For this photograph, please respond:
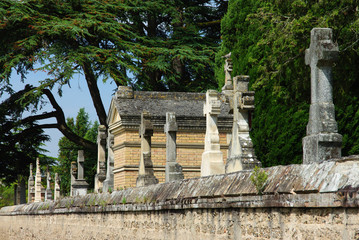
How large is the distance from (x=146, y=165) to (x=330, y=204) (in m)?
7.14

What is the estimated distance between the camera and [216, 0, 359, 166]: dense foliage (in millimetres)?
14516

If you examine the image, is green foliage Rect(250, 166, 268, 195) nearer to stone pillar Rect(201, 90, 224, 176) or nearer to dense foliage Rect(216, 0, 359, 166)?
stone pillar Rect(201, 90, 224, 176)

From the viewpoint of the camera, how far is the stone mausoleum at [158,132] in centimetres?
1655

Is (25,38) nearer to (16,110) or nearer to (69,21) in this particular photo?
(69,21)

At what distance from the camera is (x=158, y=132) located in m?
16.7

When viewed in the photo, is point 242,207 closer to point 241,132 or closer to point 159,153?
point 241,132

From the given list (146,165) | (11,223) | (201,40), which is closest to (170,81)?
(201,40)

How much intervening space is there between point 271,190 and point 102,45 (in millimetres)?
26578

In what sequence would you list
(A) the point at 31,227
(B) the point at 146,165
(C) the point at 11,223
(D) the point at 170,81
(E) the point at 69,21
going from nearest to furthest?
(B) the point at 146,165 < (A) the point at 31,227 < (C) the point at 11,223 < (E) the point at 69,21 < (D) the point at 170,81

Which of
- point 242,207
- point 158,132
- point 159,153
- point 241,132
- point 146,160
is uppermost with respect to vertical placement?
point 158,132

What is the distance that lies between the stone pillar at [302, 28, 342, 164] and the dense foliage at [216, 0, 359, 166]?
8344 mm

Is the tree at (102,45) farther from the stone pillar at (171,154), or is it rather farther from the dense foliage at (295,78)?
the stone pillar at (171,154)

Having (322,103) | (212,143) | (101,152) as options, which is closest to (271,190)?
(322,103)

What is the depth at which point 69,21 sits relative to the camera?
29.1 m
